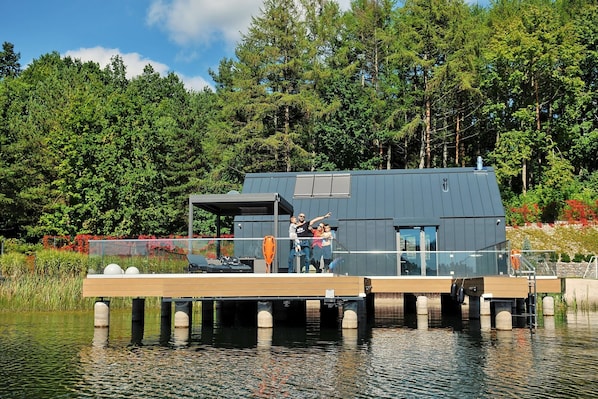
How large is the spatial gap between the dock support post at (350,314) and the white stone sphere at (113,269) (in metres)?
6.15

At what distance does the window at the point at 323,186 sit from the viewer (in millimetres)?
27781

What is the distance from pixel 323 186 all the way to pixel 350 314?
10.3 metres

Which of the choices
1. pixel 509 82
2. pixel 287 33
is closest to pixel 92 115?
pixel 287 33

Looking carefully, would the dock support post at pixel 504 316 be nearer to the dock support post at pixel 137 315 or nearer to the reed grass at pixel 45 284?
the dock support post at pixel 137 315

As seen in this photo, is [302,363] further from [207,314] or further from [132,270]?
[207,314]

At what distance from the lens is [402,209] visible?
86.6ft

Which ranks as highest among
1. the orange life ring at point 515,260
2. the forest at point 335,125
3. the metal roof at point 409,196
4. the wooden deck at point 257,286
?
the forest at point 335,125

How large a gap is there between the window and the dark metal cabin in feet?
0.13

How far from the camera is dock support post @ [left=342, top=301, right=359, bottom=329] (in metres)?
18.6

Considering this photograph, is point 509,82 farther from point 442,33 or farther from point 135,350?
point 135,350

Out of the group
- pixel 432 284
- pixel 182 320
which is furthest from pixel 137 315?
pixel 432 284

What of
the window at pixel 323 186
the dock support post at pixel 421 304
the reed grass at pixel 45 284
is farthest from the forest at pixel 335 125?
the dock support post at pixel 421 304

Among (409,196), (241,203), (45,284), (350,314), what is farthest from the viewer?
(409,196)

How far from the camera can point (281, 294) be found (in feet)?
57.6
